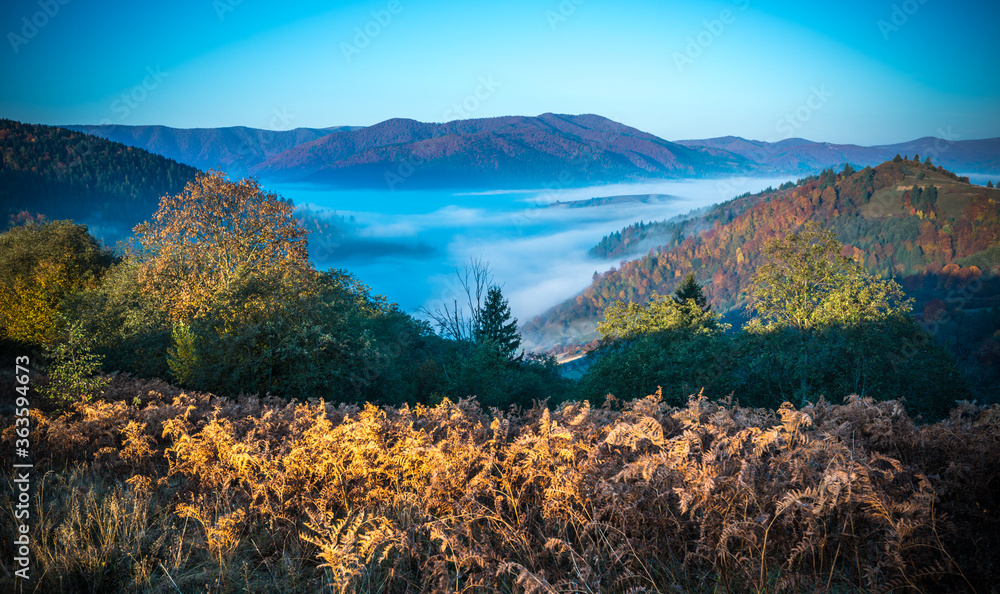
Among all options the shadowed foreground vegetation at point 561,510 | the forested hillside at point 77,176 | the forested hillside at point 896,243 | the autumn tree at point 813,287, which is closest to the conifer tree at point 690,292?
the autumn tree at point 813,287

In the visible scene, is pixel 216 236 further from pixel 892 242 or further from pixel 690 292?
pixel 892 242

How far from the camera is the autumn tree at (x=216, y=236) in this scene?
21.6 metres

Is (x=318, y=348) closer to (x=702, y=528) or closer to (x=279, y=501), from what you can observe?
(x=279, y=501)

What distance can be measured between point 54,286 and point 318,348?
78.1 feet

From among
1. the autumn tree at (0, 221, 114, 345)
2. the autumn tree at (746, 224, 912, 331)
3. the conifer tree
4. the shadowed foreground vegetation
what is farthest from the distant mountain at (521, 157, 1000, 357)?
the shadowed foreground vegetation

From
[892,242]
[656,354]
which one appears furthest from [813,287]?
[892,242]

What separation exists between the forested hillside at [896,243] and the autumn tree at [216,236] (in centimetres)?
6211

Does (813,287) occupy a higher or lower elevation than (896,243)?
higher

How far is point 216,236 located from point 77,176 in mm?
183342

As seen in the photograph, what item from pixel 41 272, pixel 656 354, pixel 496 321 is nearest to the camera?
pixel 656 354

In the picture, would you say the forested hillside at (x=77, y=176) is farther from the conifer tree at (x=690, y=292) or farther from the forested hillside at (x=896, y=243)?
the forested hillside at (x=896, y=243)

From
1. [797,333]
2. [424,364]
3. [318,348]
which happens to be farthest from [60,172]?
[797,333]

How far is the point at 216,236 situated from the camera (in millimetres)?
23781

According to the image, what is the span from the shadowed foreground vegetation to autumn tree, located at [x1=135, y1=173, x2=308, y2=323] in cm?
1871
